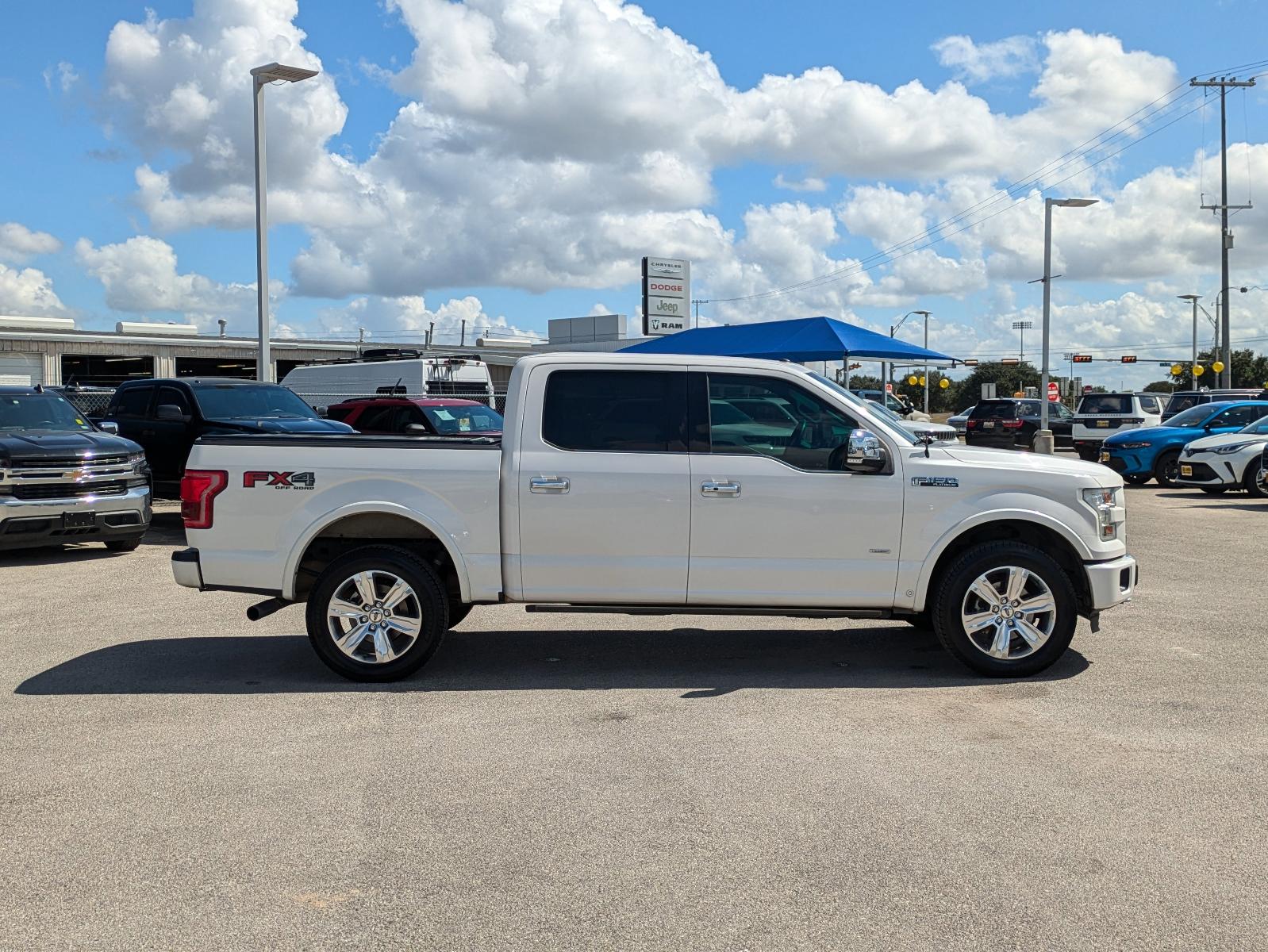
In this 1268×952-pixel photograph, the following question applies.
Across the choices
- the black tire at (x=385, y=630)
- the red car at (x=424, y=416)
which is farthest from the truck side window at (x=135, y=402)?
the black tire at (x=385, y=630)

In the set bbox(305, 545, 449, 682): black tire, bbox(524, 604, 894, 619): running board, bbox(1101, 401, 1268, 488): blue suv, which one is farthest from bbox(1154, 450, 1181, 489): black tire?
bbox(305, 545, 449, 682): black tire

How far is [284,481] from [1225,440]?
1782 centimetres

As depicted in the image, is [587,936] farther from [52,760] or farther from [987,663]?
[987,663]

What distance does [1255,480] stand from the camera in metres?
19.6

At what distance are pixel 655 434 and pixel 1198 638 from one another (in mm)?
4204

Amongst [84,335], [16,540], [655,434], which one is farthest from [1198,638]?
[84,335]

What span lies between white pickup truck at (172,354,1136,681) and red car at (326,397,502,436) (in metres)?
9.72

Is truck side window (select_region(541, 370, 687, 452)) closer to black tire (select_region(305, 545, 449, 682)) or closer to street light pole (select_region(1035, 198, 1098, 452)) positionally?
black tire (select_region(305, 545, 449, 682))

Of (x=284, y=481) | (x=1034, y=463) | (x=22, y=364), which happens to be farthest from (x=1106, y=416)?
(x=22, y=364)

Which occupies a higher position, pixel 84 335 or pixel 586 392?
pixel 84 335

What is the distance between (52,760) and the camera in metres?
5.62

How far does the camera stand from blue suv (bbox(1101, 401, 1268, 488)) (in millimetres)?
21844

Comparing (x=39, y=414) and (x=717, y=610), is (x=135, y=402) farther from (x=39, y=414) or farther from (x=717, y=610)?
(x=717, y=610)

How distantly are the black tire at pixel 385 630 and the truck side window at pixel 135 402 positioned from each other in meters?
10.2
